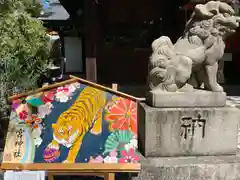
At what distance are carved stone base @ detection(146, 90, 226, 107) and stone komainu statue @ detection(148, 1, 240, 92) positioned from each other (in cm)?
8

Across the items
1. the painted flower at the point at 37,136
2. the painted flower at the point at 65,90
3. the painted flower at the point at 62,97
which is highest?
the painted flower at the point at 65,90

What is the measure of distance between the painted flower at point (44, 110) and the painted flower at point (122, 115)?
657 mm

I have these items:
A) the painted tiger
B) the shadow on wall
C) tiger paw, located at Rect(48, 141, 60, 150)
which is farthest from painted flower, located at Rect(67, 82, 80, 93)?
the shadow on wall

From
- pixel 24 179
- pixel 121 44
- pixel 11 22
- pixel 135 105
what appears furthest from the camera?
pixel 121 44

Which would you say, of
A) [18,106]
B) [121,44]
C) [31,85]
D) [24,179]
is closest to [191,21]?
[18,106]

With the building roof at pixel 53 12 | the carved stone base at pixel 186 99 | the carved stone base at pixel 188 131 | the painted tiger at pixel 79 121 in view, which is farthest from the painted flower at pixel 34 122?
the building roof at pixel 53 12

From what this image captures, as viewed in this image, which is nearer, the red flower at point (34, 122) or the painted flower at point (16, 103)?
the red flower at point (34, 122)

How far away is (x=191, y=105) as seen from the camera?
3.35 metres

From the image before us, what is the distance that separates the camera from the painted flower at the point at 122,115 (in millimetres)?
3363

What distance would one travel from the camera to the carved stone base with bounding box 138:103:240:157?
3266mm

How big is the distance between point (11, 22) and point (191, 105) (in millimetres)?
3267

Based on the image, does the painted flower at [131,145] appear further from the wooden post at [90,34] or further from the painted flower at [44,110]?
the wooden post at [90,34]

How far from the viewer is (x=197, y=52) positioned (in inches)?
133

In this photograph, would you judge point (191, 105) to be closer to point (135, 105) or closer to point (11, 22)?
point (135, 105)
